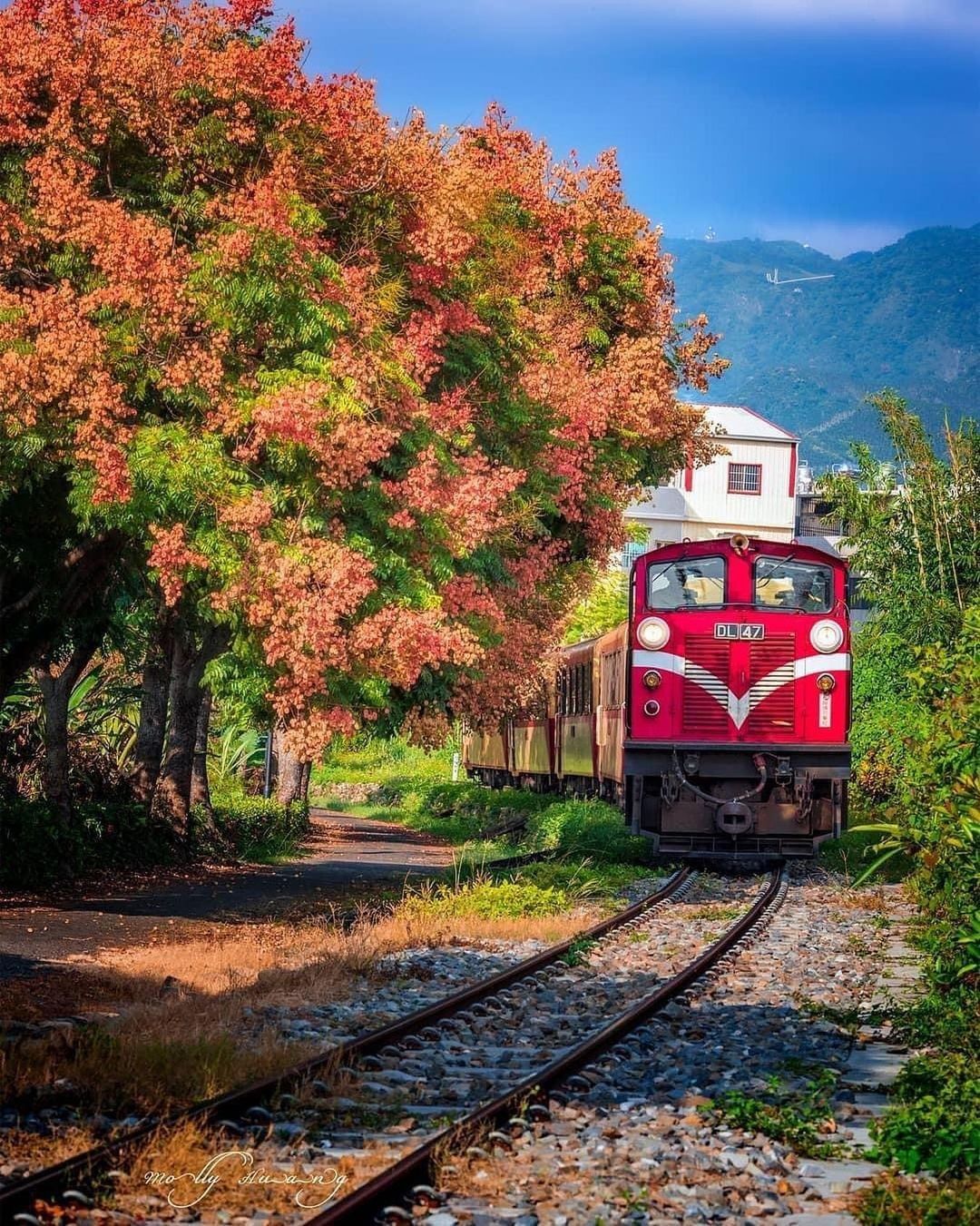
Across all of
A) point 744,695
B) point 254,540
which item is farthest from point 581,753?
point 254,540

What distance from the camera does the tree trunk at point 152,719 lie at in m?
25.6

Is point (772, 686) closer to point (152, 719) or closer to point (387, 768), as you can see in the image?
point (152, 719)

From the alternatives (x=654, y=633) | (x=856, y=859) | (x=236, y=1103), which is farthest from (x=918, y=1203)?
(x=856, y=859)

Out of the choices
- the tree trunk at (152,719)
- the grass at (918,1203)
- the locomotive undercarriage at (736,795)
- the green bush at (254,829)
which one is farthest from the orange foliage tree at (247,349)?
the green bush at (254,829)

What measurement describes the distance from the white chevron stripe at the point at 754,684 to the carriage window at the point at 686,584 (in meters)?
0.82

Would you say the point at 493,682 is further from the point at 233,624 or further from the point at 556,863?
the point at 233,624

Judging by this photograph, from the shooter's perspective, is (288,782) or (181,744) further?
(288,782)

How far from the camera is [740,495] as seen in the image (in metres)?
72.5

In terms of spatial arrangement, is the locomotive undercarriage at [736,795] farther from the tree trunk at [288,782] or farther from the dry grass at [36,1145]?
the tree trunk at [288,782]

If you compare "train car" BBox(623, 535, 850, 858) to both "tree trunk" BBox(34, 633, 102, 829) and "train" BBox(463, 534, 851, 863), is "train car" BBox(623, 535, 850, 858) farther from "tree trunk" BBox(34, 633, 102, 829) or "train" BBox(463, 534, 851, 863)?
"tree trunk" BBox(34, 633, 102, 829)

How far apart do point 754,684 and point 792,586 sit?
150cm

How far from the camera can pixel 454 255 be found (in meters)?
16.9

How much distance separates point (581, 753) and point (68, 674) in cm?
1311
